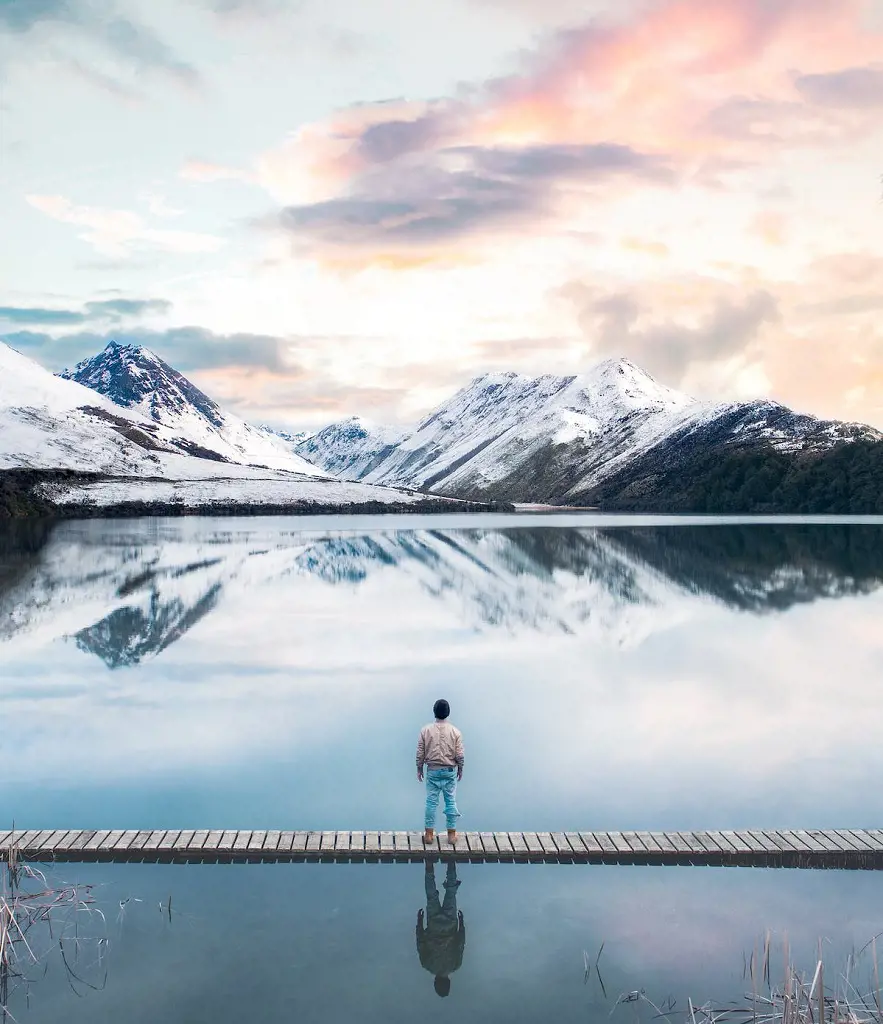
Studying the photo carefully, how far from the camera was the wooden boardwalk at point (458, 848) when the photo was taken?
17609 mm

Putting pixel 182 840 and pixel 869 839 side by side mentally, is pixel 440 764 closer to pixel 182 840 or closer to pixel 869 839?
pixel 182 840

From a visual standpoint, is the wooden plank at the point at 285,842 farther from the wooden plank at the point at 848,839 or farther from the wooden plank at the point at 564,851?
→ the wooden plank at the point at 848,839

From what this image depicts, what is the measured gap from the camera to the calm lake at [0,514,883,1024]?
1385 centimetres

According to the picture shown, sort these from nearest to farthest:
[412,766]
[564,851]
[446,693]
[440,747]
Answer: [564,851] → [440,747] → [412,766] → [446,693]

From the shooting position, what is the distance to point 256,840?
58.6 feet

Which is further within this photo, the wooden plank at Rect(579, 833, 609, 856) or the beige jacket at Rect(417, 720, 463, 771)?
Result: the beige jacket at Rect(417, 720, 463, 771)

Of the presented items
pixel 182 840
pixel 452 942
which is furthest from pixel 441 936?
pixel 182 840

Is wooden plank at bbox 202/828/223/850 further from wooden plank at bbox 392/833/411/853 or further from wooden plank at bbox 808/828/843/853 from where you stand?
wooden plank at bbox 808/828/843/853

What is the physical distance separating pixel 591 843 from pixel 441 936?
4124mm

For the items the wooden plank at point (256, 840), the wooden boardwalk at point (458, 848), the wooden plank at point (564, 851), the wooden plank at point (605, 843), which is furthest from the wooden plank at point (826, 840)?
the wooden plank at point (256, 840)

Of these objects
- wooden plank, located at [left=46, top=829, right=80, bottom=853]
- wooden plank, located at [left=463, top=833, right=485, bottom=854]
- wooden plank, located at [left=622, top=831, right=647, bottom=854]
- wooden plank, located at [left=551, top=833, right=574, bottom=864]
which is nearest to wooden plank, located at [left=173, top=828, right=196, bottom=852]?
wooden plank, located at [left=46, top=829, right=80, bottom=853]

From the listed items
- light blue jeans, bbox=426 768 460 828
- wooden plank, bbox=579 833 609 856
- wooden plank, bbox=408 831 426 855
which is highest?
light blue jeans, bbox=426 768 460 828

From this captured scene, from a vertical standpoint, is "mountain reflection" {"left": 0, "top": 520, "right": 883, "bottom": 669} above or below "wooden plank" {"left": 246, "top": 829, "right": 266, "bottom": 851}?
above

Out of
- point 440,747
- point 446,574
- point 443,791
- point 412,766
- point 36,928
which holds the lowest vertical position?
point 36,928
